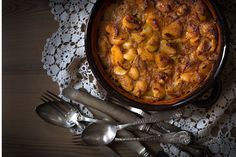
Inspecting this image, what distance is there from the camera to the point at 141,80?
1.49 metres

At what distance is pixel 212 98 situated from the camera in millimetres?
1539

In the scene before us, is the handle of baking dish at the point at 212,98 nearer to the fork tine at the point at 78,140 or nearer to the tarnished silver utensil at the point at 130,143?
the tarnished silver utensil at the point at 130,143

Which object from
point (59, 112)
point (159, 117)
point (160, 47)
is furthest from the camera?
point (59, 112)

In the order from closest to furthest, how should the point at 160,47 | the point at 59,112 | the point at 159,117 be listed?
the point at 160,47
the point at 159,117
the point at 59,112

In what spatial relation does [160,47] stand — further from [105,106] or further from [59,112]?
[59,112]

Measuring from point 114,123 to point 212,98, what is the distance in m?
0.41

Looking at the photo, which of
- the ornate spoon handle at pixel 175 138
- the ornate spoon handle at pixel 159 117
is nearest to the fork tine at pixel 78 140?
the ornate spoon handle at pixel 159 117

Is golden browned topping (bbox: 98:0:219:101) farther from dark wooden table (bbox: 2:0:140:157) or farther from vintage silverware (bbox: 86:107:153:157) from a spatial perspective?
dark wooden table (bbox: 2:0:140:157)

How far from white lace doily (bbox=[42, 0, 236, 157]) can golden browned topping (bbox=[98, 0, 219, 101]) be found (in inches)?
6.3

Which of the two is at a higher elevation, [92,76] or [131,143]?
[92,76]

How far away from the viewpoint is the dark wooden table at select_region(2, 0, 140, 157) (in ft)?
5.65

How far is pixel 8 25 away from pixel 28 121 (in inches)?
17.5

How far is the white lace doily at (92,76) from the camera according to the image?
1.57 meters

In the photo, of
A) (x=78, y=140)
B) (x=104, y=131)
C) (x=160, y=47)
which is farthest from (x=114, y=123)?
(x=160, y=47)
